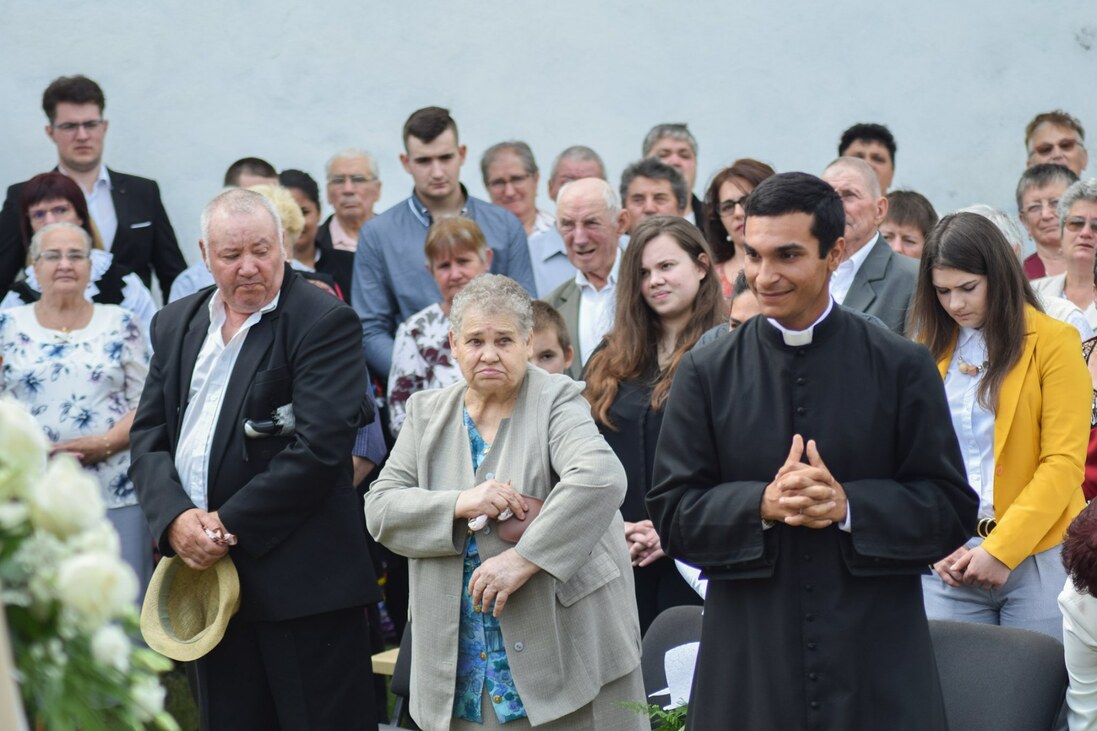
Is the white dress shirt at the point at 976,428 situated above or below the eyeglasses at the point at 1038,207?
below

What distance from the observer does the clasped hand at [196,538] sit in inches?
181

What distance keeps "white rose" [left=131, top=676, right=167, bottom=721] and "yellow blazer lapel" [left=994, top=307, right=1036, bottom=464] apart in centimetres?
338

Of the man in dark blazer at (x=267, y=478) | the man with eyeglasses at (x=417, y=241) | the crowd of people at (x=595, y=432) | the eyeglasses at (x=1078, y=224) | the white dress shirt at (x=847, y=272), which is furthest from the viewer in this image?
the man with eyeglasses at (x=417, y=241)

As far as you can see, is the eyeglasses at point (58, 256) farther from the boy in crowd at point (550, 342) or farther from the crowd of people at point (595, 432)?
the boy in crowd at point (550, 342)

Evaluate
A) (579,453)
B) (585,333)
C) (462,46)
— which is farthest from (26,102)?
(579,453)

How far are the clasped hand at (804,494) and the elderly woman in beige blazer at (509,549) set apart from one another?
974 millimetres

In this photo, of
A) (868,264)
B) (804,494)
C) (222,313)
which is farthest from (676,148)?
(804,494)

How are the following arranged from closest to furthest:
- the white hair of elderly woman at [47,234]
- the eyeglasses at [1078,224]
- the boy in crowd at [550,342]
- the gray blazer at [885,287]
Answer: the gray blazer at [885,287] → the boy in crowd at [550,342] → the eyeglasses at [1078,224] → the white hair of elderly woman at [47,234]

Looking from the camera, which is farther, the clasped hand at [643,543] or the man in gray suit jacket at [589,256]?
the man in gray suit jacket at [589,256]

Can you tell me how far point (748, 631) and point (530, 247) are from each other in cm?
446

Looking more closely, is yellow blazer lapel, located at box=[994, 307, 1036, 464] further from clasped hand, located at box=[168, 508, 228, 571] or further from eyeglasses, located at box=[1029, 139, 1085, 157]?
eyeglasses, located at box=[1029, 139, 1085, 157]

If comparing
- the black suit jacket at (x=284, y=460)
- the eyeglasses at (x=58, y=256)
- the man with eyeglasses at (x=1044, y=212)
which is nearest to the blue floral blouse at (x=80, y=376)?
the eyeglasses at (x=58, y=256)

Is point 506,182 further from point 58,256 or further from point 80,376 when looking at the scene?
point 80,376

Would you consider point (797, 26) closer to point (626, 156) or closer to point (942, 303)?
point (626, 156)
